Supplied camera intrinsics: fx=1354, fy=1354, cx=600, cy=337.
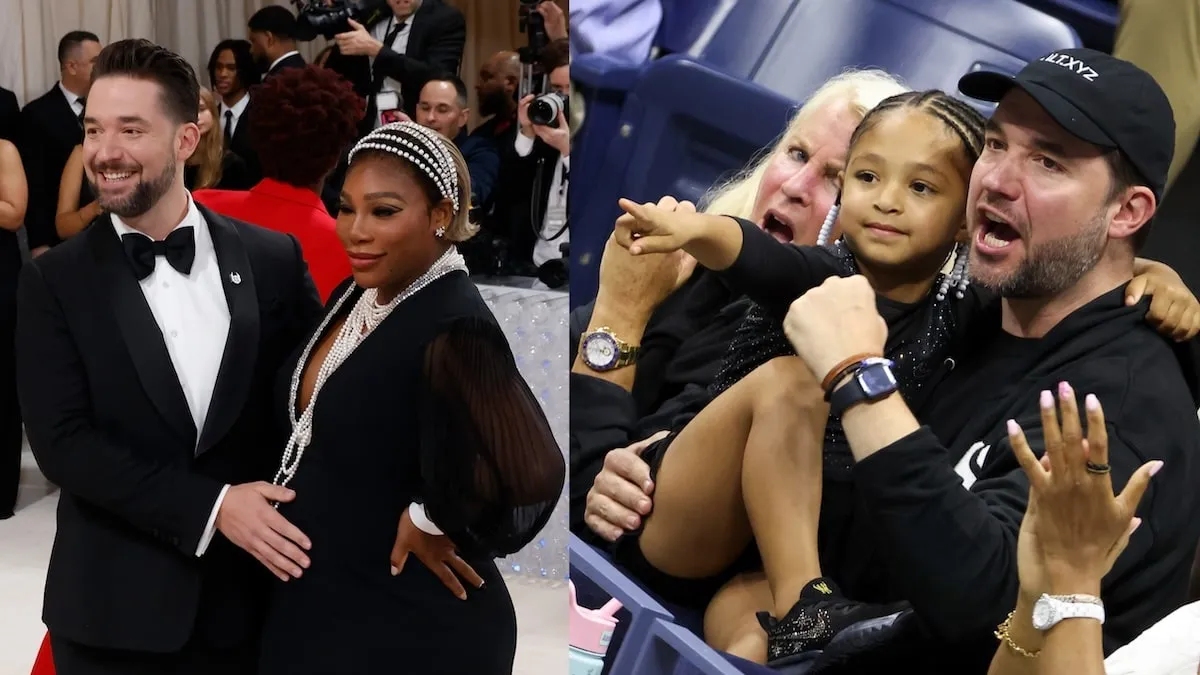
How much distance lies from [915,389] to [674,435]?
337 mm

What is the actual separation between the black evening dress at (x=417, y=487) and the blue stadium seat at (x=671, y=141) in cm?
26

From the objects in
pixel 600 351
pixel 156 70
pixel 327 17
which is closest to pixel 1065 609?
pixel 600 351

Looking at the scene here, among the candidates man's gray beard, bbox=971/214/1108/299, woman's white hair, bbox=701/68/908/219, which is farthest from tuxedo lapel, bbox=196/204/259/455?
man's gray beard, bbox=971/214/1108/299

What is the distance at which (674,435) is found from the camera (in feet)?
5.53

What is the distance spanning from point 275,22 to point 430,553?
61.5 inches

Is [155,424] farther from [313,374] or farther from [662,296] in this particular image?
[662,296]

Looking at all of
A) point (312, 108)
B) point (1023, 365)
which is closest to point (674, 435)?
point (1023, 365)

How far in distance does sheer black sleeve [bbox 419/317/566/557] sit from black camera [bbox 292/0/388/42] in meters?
0.93

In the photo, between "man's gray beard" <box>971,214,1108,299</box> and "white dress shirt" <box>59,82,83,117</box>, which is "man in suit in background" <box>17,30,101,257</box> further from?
"man's gray beard" <box>971,214,1108,299</box>

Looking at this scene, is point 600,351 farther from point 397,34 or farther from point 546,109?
point 397,34

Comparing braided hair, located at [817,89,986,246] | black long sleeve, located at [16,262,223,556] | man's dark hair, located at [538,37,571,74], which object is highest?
braided hair, located at [817,89,986,246]

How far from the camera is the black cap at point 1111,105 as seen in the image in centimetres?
130

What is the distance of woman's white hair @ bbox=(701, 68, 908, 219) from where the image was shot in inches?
60.3

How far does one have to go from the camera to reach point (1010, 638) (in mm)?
1315
